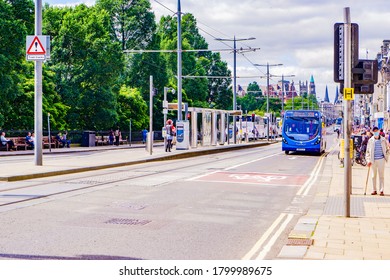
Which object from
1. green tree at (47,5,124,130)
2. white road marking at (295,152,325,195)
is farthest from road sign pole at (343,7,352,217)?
green tree at (47,5,124,130)

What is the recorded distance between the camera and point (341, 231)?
9.27m

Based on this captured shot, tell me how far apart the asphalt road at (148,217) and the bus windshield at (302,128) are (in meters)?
20.1

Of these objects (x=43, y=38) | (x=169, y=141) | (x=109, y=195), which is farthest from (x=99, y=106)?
(x=109, y=195)

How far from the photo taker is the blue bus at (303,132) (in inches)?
1503

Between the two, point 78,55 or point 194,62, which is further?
point 194,62

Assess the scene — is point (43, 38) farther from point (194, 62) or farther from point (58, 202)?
point (194, 62)

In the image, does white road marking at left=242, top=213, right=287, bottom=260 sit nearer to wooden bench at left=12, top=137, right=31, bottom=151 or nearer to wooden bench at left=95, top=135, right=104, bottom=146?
wooden bench at left=12, top=137, right=31, bottom=151

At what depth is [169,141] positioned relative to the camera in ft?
116

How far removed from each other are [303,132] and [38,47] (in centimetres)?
2166

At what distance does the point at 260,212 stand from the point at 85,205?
11.0ft

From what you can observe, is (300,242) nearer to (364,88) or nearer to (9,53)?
(364,88)

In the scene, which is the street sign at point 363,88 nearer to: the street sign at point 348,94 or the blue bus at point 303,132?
the street sign at point 348,94

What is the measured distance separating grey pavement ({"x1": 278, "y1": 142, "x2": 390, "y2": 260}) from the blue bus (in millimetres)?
23649

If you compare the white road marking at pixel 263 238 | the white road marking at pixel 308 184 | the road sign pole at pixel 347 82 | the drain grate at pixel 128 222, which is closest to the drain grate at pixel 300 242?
the white road marking at pixel 263 238
